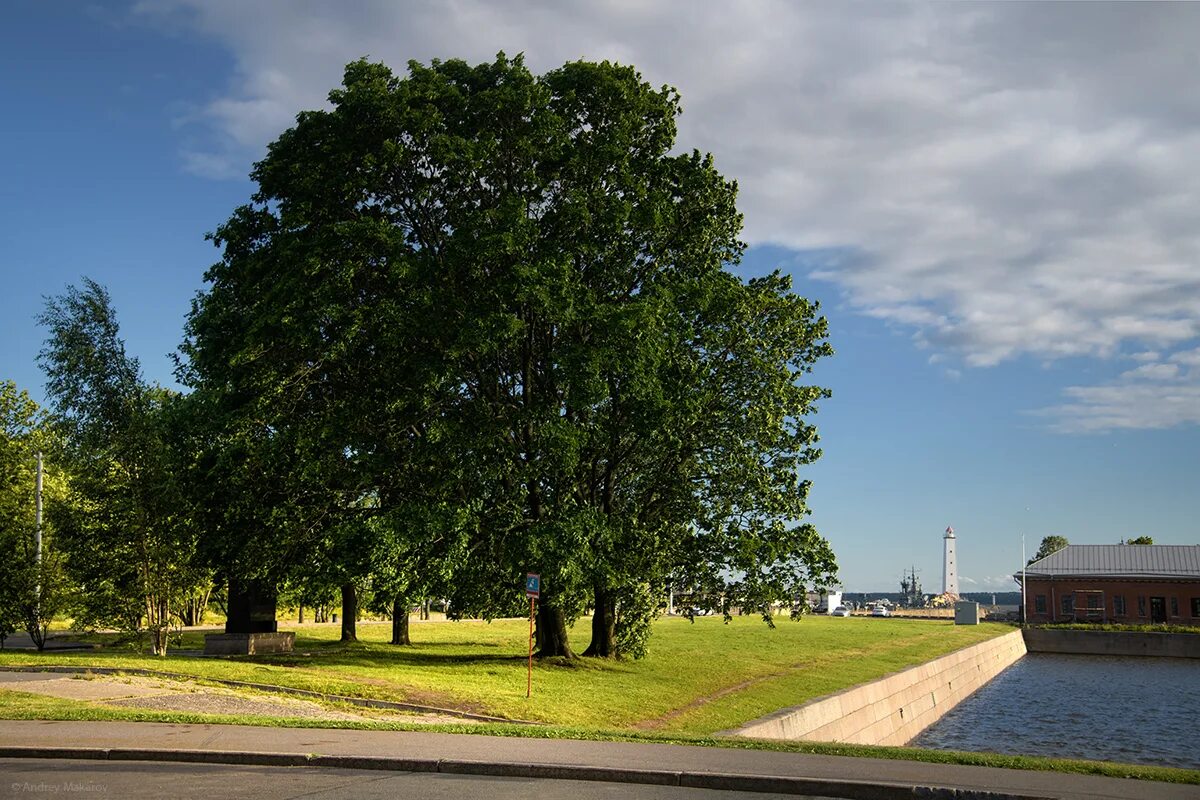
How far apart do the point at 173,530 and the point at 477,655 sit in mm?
12143

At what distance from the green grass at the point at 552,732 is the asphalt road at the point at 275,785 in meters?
3.72

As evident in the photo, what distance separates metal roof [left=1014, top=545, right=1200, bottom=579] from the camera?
99.5 meters

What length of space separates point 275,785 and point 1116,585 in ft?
341

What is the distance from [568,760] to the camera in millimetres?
14531

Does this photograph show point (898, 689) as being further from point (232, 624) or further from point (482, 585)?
point (232, 624)

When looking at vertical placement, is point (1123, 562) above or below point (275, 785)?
below

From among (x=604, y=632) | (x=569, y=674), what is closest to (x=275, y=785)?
(x=569, y=674)

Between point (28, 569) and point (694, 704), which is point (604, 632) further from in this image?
point (28, 569)

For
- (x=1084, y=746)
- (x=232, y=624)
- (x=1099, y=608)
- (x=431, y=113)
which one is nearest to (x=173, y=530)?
(x=232, y=624)

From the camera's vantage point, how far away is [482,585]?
31.8 metres

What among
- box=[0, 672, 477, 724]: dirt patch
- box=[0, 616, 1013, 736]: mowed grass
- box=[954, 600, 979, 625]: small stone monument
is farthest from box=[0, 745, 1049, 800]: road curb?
box=[954, 600, 979, 625]: small stone monument

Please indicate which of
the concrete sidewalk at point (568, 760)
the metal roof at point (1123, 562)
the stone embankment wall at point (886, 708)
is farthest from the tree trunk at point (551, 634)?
the metal roof at point (1123, 562)

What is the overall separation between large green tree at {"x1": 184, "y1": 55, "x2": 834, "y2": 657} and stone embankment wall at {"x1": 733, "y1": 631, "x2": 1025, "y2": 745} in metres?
4.74

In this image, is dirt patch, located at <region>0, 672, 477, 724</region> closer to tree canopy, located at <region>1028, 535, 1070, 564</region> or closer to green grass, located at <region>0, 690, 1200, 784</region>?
green grass, located at <region>0, 690, 1200, 784</region>
